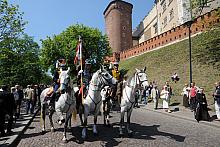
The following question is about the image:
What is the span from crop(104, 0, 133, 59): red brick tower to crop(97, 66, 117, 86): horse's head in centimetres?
8202

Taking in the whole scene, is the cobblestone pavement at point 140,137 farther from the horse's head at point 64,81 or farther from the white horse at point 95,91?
the horse's head at point 64,81

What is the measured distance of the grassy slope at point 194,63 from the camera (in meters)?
27.7

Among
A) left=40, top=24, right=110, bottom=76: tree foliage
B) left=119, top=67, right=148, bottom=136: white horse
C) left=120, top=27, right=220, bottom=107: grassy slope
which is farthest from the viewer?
left=40, top=24, right=110, bottom=76: tree foliage

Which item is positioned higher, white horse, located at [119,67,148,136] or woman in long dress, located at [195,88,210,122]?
white horse, located at [119,67,148,136]

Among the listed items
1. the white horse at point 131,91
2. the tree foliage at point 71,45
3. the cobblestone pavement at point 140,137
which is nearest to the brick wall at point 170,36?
the tree foliage at point 71,45

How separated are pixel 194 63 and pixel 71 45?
24118mm

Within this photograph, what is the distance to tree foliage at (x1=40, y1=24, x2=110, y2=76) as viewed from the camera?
5281 cm

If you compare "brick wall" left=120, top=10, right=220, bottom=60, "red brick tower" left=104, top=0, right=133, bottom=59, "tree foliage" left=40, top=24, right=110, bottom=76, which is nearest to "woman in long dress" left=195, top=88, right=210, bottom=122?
"brick wall" left=120, top=10, right=220, bottom=60

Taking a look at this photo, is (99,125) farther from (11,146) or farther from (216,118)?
(216,118)

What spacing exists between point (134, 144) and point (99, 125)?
4354 millimetres

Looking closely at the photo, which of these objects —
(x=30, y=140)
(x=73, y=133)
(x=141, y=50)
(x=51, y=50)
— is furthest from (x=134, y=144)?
(x=141, y=50)

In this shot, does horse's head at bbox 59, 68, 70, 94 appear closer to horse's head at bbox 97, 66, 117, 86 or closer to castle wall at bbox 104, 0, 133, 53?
horse's head at bbox 97, 66, 117, 86

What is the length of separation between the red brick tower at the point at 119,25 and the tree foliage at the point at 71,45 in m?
38.3

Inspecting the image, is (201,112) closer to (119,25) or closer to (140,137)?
(140,137)
